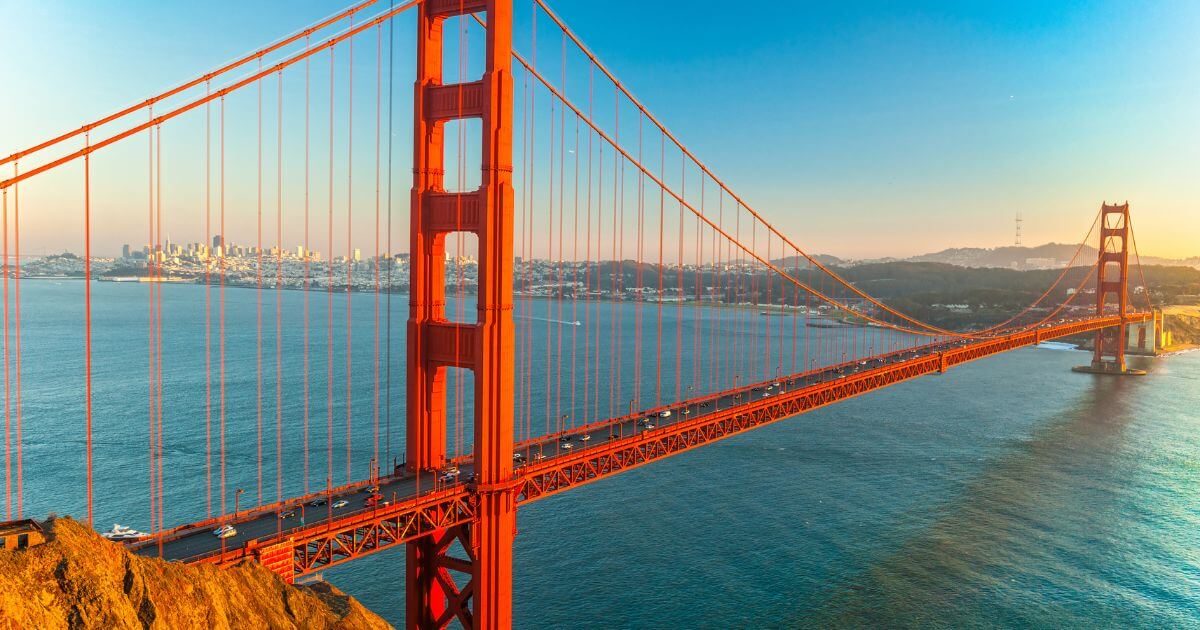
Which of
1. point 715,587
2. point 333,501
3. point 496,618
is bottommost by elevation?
point 715,587

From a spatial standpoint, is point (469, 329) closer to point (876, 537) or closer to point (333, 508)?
point (333, 508)

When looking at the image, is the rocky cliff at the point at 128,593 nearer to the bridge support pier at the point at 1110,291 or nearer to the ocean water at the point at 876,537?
the ocean water at the point at 876,537

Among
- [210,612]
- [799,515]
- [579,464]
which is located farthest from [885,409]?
[210,612]

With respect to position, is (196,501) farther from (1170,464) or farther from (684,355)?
(684,355)

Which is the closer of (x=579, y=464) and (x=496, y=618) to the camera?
(x=496, y=618)

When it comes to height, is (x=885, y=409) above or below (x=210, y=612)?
below

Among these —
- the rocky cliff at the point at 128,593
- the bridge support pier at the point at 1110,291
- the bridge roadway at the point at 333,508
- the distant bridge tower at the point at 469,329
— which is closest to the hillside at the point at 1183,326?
the bridge support pier at the point at 1110,291
